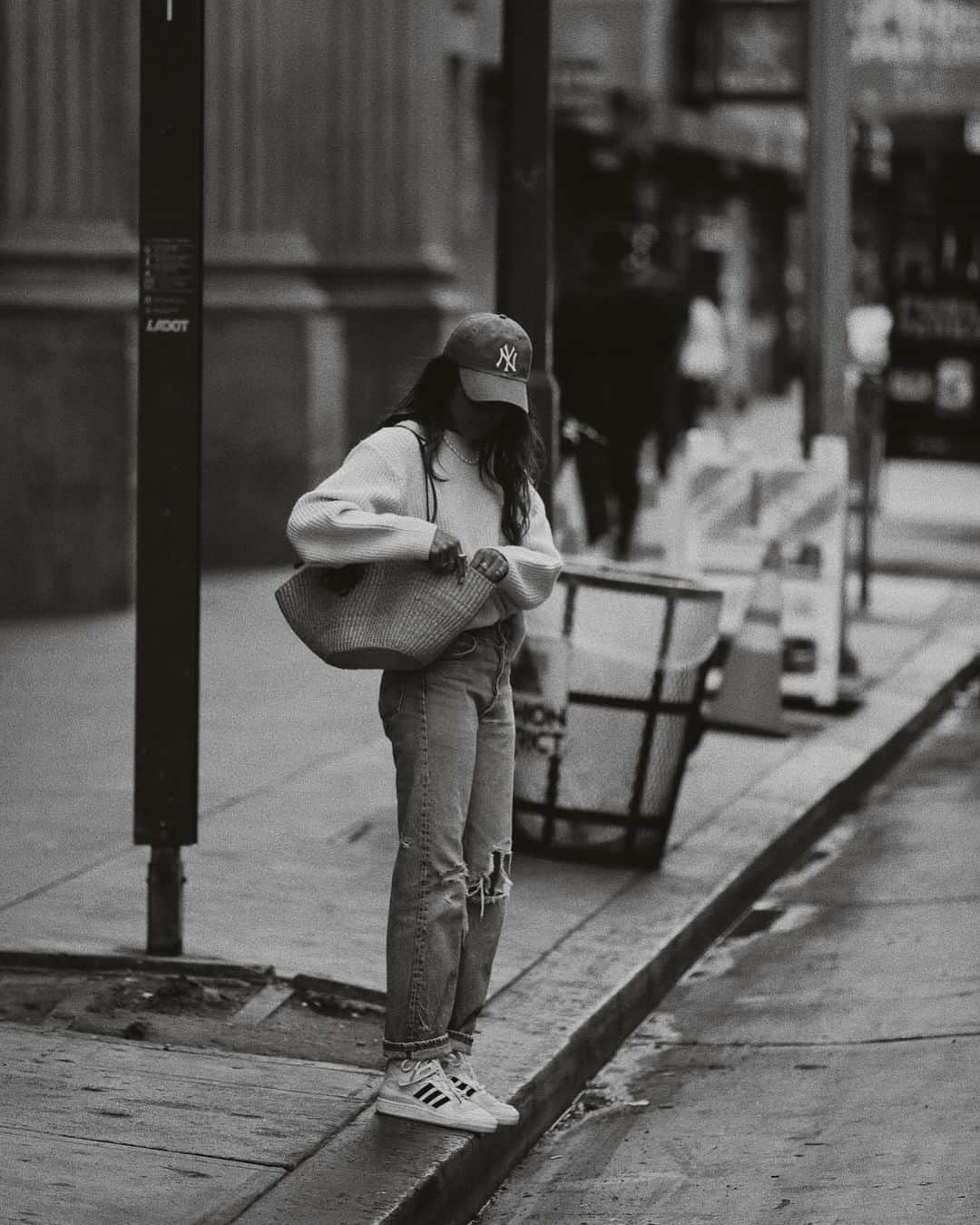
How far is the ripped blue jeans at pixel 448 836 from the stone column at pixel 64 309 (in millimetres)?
8322

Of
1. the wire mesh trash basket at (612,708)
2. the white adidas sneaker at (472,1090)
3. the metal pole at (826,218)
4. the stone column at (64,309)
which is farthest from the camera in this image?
the stone column at (64,309)

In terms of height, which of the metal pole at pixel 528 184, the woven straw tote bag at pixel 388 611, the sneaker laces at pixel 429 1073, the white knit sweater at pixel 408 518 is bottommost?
the sneaker laces at pixel 429 1073

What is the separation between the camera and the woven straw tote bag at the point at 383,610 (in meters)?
4.87

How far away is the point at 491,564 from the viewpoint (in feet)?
16.2

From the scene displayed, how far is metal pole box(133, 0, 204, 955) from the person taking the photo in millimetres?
5957

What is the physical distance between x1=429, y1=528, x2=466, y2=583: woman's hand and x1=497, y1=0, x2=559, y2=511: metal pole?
9.64 ft

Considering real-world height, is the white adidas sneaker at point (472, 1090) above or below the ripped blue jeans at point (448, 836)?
below

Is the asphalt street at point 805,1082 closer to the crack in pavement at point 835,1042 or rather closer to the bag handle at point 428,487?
the crack in pavement at point 835,1042

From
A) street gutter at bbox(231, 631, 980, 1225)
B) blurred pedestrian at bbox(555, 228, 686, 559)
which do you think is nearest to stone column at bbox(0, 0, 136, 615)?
blurred pedestrian at bbox(555, 228, 686, 559)

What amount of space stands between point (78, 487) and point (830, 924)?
22.2 ft

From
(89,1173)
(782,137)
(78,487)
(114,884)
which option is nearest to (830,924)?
(114,884)

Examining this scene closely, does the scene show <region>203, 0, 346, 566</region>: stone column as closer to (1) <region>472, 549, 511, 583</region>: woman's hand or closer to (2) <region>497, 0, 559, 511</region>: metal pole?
(2) <region>497, 0, 559, 511</region>: metal pole

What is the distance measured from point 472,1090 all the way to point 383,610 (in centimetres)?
111

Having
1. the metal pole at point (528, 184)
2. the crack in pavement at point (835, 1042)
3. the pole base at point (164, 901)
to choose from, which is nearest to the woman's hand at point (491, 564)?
the pole base at point (164, 901)
